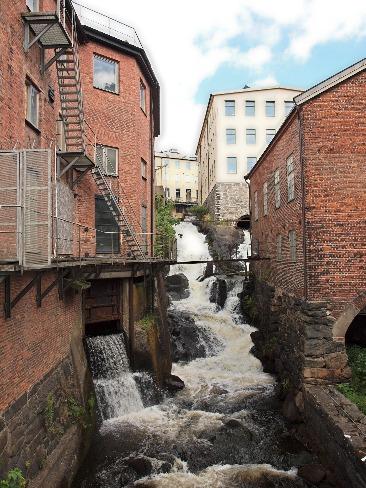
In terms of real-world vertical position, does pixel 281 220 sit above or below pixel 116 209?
below

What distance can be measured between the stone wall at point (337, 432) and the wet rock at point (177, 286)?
1479 centimetres

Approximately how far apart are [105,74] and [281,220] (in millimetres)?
10031

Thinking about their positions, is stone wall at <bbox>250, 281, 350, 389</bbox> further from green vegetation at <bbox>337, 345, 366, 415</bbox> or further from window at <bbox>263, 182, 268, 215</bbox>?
window at <bbox>263, 182, 268, 215</bbox>

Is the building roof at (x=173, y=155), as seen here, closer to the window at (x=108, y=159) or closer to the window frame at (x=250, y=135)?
the window frame at (x=250, y=135)

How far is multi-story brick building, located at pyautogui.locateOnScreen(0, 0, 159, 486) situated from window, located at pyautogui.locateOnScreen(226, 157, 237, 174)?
66.2ft

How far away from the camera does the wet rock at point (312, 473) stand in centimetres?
952

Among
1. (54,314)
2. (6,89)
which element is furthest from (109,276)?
(6,89)

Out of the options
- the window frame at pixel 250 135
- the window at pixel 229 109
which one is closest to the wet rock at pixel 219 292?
the window frame at pixel 250 135

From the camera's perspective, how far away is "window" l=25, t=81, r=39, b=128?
Answer: 1037 cm

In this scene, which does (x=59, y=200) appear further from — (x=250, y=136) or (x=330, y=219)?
(x=250, y=136)

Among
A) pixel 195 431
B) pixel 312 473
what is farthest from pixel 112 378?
pixel 312 473

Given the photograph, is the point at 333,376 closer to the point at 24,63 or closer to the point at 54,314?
the point at 54,314

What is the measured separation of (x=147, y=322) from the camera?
16125mm

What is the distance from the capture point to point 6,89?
8711 mm
